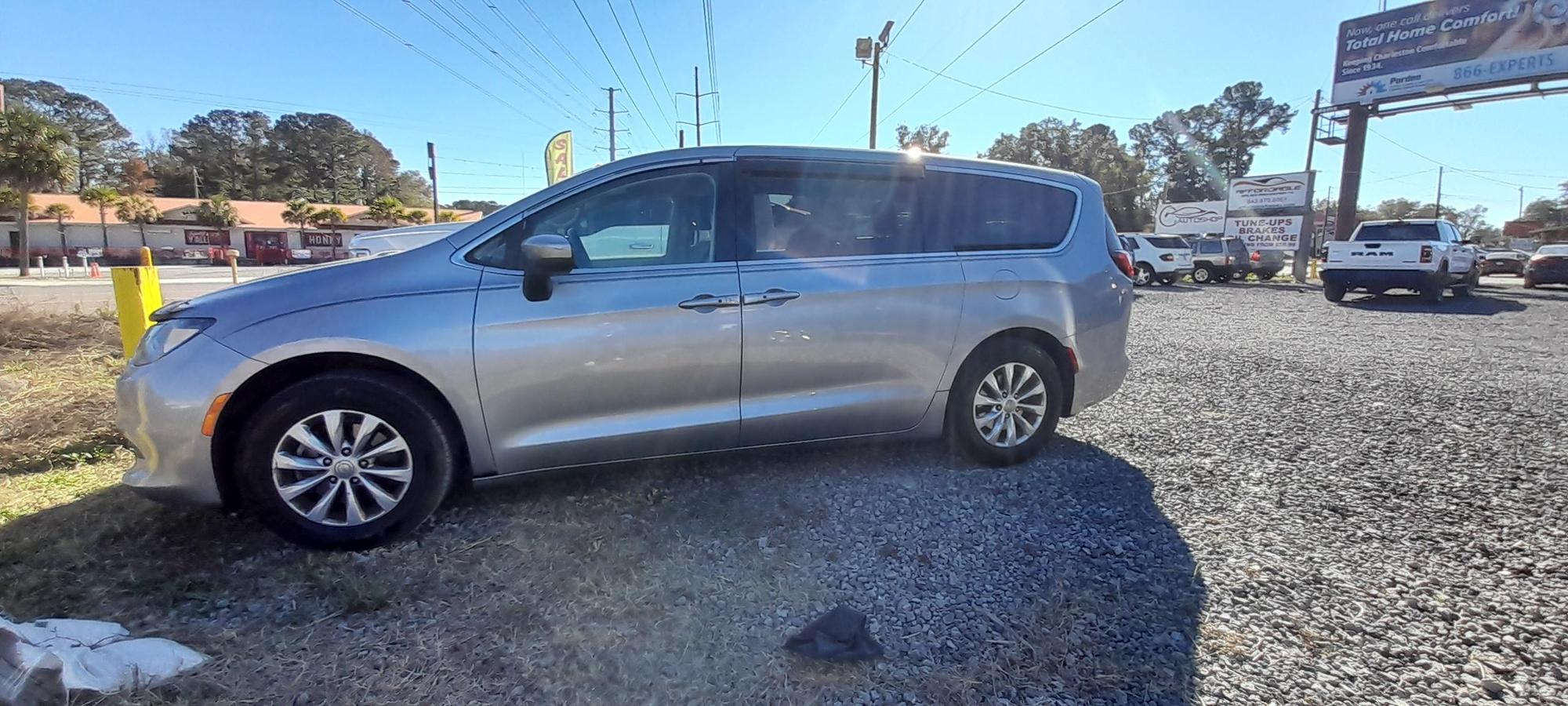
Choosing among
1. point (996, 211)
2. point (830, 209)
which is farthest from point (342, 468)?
point (996, 211)

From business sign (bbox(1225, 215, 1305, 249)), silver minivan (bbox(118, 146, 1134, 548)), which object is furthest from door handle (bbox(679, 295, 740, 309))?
business sign (bbox(1225, 215, 1305, 249))

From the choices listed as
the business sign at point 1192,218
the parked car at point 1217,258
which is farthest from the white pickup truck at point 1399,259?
the business sign at point 1192,218

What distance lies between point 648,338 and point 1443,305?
17.5 m

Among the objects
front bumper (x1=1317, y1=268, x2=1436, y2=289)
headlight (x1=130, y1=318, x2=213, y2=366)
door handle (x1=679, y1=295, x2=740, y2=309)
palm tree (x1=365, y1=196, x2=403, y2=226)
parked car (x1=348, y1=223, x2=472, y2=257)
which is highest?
palm tree (x1=365, y1=196, x2=403, y2=226)

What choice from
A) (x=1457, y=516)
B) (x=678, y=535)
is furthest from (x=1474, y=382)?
(x=678, y=535)

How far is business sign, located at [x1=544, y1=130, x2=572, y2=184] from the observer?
21.9m

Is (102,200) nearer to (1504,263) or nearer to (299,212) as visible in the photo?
(299,212)

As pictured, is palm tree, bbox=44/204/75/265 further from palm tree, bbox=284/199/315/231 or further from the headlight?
the headlight

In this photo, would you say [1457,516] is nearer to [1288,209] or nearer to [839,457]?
[839,457]

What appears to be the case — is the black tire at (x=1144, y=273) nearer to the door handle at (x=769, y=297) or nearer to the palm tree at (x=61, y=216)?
the door handle at (x=769, y=297)

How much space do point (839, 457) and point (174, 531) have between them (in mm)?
3045

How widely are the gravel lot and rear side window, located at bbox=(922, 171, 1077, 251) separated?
1.22m

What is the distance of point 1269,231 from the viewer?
97.8 feet

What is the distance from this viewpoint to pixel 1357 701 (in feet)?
6.65
